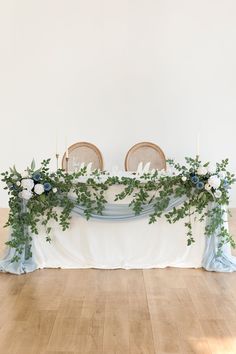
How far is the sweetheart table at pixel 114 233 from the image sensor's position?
2979 mm

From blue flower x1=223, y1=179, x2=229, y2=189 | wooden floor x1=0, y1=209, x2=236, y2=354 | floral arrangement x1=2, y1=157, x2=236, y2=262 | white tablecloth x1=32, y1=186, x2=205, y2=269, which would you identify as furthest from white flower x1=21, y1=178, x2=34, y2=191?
blue flower x1=223, y1=179, x2=229, y2=189

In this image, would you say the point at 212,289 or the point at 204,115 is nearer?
the point at 212,289

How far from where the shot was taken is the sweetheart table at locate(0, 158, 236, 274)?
2.98 meters

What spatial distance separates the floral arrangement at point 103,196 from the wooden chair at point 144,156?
1.13m

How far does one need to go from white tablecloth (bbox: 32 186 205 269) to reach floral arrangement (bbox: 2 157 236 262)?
0.26 ft

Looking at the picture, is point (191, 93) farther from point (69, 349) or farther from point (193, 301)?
point (69, 349)

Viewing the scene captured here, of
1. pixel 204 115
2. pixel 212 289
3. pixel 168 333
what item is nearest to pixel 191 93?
pixel 204 115

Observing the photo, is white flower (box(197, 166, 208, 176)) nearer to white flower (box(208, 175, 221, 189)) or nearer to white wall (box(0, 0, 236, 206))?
white flower (box(208, 175, 221, 189))

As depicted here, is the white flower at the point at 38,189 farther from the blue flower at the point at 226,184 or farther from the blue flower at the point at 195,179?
the blue flower at the point at 226,184

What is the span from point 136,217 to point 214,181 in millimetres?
618

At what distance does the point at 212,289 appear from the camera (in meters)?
2.69

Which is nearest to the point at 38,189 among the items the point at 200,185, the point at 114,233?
the point at 114,233

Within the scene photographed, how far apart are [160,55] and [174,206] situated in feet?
9.11

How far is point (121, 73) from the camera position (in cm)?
519
